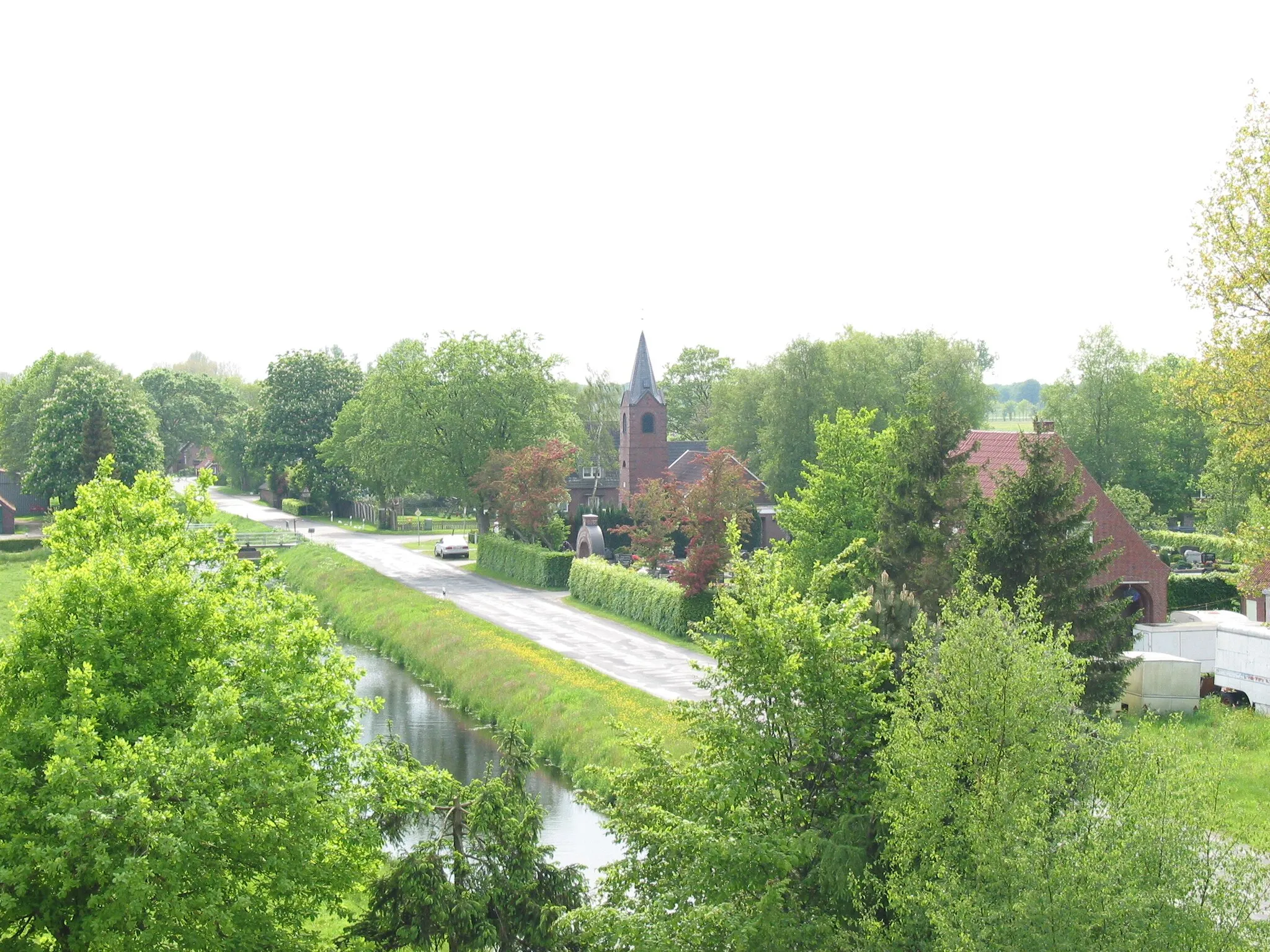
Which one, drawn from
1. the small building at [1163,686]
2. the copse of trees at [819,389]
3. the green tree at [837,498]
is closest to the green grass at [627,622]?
the green tree at [837,498]

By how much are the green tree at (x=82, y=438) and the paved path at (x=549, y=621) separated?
13.7m

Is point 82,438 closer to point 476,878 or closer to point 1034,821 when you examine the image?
point 476,878

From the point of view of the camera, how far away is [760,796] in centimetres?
1594

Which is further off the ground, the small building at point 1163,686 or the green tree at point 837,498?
the green tree at point 837,498

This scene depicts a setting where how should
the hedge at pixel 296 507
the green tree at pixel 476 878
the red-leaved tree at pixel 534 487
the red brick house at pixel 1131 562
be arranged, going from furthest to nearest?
the hedge at pixel 296 507 → the red-leaved tree at pixel 534 487 → the red brick house at pixel 1131 562 → the green tree at pixel 476 878

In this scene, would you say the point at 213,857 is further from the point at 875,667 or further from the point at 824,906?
the point at 875,667

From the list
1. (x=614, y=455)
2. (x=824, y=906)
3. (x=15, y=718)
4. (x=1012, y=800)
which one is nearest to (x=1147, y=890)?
(x=1012, y=800)

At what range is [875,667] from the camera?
55.4 feet

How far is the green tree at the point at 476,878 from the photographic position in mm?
15562

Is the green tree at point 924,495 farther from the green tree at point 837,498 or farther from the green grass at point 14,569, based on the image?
the green grass at point 14,569

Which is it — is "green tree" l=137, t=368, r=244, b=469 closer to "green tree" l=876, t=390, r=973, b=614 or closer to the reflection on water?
the reflection on water

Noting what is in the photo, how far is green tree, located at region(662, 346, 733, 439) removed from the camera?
4444 inches

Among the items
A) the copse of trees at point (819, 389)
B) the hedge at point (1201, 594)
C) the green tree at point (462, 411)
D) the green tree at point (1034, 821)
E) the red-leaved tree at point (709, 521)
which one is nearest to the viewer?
the green tree at point (1034, 821)

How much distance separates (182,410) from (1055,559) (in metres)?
114
